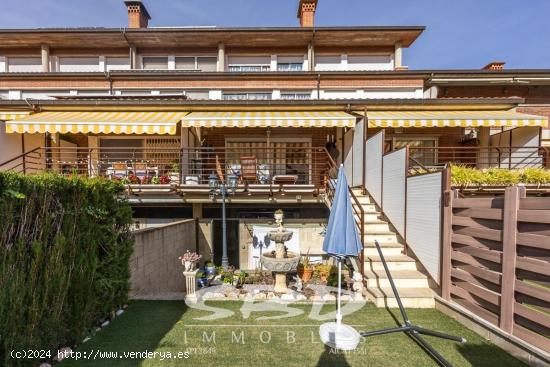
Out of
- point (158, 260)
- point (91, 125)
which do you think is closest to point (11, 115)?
point (91, 125)

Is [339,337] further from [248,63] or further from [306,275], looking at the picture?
[248,63]

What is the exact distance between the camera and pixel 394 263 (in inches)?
308

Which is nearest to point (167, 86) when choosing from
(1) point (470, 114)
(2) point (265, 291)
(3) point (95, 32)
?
(3) point (95, 32)

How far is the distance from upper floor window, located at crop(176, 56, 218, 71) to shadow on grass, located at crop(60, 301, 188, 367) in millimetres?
20227

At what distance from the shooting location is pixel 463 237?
6117 millimetres

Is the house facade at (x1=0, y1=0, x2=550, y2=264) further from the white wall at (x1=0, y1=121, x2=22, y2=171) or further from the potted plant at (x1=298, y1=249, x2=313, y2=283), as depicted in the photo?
the potted plant at (x1=298, y1=249, x2=313, y2=283)

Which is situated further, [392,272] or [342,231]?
[392,272]

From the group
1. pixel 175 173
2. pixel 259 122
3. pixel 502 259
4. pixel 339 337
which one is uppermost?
pixel 259 122

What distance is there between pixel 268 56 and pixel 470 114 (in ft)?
51.5

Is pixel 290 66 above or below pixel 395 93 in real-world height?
above

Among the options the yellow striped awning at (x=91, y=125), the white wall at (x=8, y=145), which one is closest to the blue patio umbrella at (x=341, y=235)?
the yellow striped awning at (x=91, y=125)

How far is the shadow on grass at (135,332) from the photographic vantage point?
4.61 meters

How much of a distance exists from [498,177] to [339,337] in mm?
9756

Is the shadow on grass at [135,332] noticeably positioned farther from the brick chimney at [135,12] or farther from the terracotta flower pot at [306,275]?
the brick chimney at [135,12]
